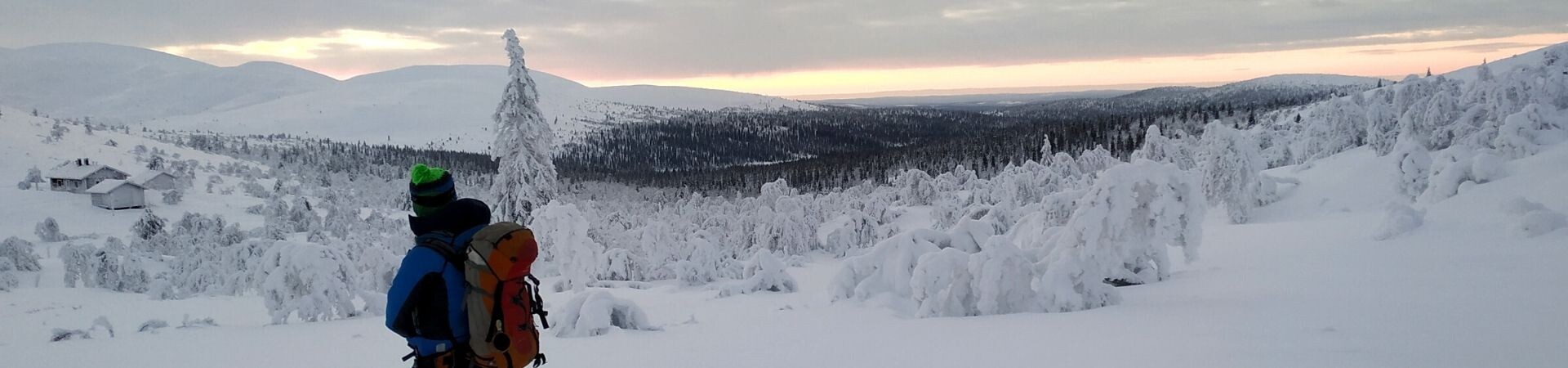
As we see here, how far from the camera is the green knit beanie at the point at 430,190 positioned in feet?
11.4

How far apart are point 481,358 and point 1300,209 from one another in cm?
2823

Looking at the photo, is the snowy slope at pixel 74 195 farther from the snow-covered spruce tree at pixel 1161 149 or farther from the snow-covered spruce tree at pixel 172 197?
the snow-covered spruce tree at pixel 1161 149

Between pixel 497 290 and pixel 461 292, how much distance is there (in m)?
0.19

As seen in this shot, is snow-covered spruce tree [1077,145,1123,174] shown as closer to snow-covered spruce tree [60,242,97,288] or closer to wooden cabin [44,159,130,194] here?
snow-covered spruce tree [60,242,97,288]

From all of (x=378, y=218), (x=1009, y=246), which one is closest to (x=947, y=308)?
(x=1009, y=246)

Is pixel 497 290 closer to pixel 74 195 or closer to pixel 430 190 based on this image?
pixel 430 190

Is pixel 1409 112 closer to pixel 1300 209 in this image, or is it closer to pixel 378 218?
pixel 1300 209

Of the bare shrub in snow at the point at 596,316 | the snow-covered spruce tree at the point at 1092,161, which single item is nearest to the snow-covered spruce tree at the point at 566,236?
the bare shrub in snow at the point at 596,316

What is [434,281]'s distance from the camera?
3344 millimetres

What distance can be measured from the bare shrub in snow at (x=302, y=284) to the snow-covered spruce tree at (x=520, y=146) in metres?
8.08

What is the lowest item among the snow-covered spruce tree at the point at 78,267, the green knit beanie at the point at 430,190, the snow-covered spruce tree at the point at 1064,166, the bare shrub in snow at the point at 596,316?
the snow-covered spruce tree at the point at 78,267

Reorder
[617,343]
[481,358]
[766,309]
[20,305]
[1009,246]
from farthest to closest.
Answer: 1. [20,305]
2. [766,309]
3. [1009,246]
4. [617,343]
5. [481,358]

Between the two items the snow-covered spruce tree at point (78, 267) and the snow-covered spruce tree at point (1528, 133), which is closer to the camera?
the snow-covered spruce tree at point (1528, 133)

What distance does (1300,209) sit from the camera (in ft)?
79.5
